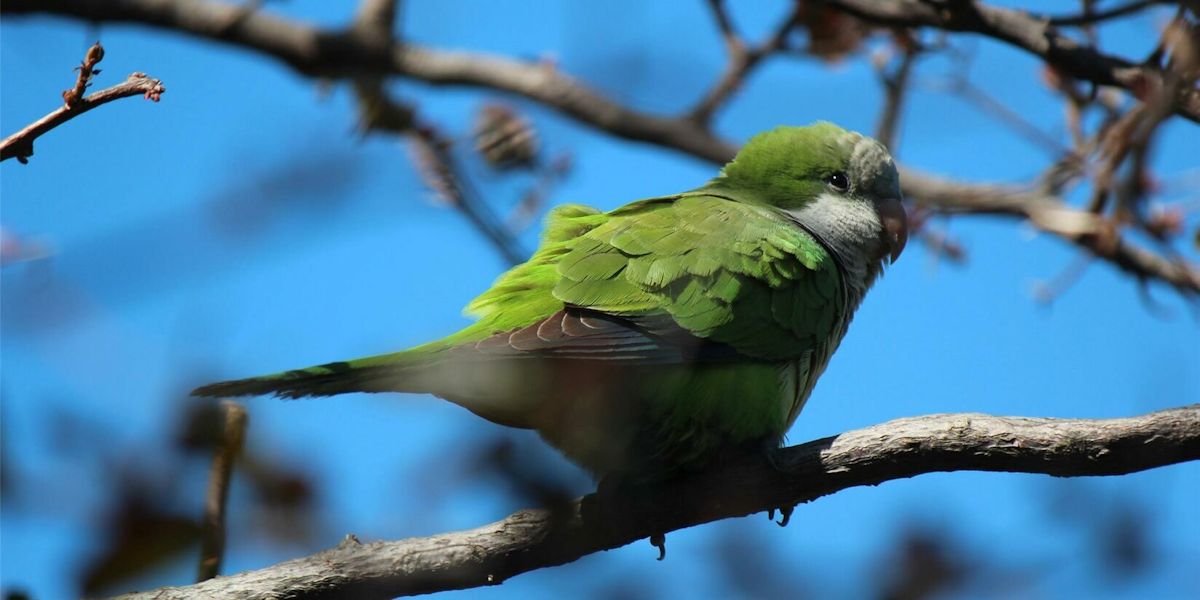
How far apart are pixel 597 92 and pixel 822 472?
391cm

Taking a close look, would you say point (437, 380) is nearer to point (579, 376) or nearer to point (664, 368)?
point (579, 376)

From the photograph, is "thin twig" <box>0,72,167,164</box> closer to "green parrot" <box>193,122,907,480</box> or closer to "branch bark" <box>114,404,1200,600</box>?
"green parrot" <box>193,122,907,480</box>

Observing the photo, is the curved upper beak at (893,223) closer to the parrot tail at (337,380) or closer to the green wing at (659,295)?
the green wing at (659,295)

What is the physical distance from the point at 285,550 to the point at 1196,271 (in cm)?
544

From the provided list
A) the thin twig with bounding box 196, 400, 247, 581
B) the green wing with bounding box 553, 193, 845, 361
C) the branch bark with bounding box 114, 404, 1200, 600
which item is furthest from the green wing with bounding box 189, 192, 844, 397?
the thin twig with bounding box 196, 400, 247, 581

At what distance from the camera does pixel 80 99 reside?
7.25ft

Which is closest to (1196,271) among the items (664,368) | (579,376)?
(664,368)

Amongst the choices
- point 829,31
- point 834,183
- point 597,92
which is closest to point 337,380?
point 834,183

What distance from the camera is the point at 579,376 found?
4.15m

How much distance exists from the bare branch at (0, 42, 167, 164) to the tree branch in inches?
150

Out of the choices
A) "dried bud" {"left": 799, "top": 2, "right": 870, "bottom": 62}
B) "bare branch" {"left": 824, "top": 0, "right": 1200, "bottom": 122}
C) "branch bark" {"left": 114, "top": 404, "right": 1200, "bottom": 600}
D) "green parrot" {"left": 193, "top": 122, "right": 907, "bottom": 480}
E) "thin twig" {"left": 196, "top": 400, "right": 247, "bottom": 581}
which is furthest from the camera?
"dried bud" {"left": 799, "top": 2, "right": 870, "bottom": 62}

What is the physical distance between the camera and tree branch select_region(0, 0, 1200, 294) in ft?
16.4

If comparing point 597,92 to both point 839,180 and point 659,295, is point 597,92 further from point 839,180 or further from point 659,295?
point 659,295

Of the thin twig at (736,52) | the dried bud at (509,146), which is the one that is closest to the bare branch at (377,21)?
the dried bud at (509,146)
